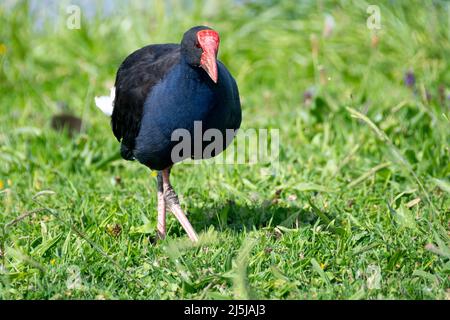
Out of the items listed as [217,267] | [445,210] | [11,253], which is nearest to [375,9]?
[445,210]

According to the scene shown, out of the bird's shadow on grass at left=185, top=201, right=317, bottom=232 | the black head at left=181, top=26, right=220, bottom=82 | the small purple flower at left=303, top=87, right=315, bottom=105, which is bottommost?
the bird's shadow on grass at left=185, top=201, right=317, bottom=232

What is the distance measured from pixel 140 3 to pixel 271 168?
350cm

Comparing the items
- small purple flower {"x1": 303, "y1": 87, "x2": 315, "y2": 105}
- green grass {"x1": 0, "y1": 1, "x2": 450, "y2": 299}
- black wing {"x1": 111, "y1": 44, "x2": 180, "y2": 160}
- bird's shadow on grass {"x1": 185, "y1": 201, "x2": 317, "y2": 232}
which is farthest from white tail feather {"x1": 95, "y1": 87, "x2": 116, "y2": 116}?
small purple flower {"x1": 303, "y1": 87, "x2": 315, "y2": 105}

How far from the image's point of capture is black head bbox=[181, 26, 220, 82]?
3.38m

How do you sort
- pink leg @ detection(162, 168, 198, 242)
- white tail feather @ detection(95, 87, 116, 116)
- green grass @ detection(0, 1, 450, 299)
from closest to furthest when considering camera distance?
1. green grass @ detection(0, 1, 450, 299)
2. pink leg @ detection(162, 168, 198, 242)
3. white tail feather @ detection(95, 87, 116, 116)

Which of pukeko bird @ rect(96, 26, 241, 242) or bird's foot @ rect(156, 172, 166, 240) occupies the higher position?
pukeko bird @ rect(96, 26, 241, 242)

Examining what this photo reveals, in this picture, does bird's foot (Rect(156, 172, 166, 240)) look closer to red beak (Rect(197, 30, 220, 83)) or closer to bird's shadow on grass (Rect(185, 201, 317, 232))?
bird's shadow on grass (Rect(185, 201, 317, 232))

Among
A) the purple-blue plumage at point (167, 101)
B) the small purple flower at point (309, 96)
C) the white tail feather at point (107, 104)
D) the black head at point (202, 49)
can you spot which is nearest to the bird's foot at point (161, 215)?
the purple-blue plumage at point (167, 101)

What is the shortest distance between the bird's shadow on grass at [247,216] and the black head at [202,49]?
0.87 m

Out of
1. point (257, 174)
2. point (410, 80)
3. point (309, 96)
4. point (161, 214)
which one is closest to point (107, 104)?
point (161, 214)

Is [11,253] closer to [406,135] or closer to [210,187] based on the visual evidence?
[210,187]

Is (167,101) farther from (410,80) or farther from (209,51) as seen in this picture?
(410,80)

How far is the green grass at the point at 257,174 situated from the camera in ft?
10.8

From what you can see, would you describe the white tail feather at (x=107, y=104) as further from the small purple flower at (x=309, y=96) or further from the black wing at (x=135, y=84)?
the small purple flower at (x=309, y=96)
